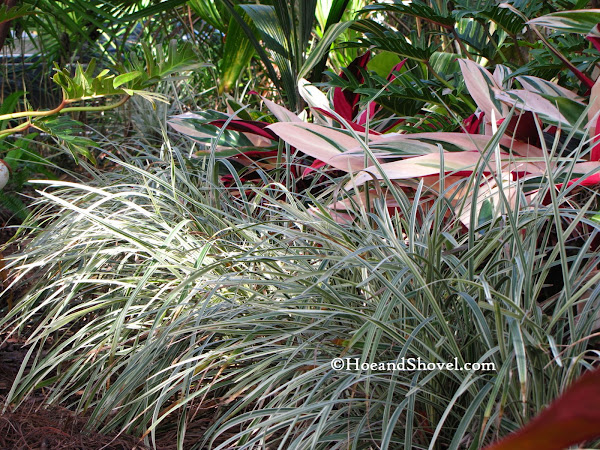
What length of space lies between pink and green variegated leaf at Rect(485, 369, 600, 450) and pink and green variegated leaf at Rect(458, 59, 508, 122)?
1.20m

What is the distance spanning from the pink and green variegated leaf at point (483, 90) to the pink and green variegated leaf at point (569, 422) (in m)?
1.20

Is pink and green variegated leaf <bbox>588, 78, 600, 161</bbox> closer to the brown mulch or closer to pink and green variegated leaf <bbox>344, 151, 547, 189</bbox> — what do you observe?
pink and green variegated leaf <bbox>344, 151, 547, 189</bbox>

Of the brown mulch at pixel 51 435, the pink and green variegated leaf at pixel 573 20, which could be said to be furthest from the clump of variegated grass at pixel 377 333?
the pink and green variegated leaf at pixel 573 20

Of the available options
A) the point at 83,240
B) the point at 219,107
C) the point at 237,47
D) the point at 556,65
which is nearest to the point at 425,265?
the point at 556,65

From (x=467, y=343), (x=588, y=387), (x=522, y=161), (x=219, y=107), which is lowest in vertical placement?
(x=219, y=107)

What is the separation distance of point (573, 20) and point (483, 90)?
23 cm

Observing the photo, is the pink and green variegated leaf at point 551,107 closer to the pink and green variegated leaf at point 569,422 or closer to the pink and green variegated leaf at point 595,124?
the pink and green variegated leaf at point 595,124

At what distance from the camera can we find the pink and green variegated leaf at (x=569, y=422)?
0.19m

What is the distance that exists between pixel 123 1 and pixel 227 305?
2.05 metres

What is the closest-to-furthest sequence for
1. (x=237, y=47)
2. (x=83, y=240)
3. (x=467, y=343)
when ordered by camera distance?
(x=467, y=343) < (x=83, y=240) < (x=237, y=47)

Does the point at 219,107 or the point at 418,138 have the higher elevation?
the point at 418,138

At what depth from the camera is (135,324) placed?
1.18 metres

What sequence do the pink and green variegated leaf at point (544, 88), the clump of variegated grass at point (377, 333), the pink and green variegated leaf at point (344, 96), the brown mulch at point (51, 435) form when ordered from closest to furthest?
the clump of variegated grass at point (377, 333) → the brown mulch at point (51, 435) → the pink and green variegated leaf at point (544, 88) → the pink and green variegated leaf at point (344, 96)

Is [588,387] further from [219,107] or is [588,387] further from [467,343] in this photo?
[219,107]
